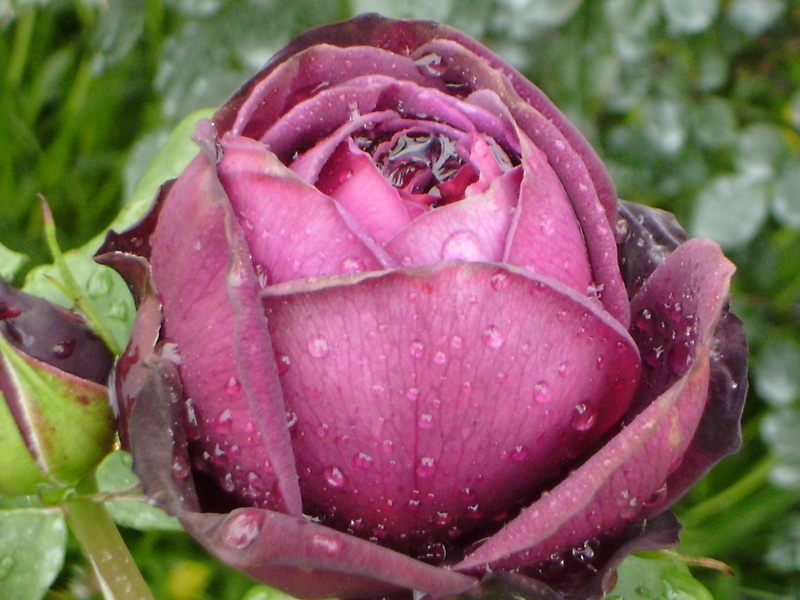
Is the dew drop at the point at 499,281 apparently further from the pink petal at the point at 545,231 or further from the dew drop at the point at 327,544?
the dew drop at the point at 327,544

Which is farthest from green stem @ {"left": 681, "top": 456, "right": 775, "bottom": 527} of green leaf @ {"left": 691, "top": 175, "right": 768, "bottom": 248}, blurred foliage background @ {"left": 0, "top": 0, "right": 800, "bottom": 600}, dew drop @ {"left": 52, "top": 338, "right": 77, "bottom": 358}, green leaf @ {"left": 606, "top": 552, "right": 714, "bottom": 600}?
dew drop @ {"left": 52, "top": 338, "right": 77, "bottom": 358}

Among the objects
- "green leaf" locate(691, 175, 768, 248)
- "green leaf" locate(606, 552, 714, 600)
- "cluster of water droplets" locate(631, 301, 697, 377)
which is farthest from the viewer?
"green leaf" locate(691, 175, 768, 248)

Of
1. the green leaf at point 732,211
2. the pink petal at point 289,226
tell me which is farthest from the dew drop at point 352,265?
the green leaf at point 732,211

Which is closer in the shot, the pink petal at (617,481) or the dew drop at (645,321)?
the pink petal at (617,481)

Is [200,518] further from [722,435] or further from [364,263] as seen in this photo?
[722,435]

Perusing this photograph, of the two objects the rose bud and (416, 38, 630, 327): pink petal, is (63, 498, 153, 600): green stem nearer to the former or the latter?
the rose bud

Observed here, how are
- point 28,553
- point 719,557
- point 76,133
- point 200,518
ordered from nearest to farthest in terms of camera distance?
point 200,518 < point 28,553 < point 719,557 < point 76,133

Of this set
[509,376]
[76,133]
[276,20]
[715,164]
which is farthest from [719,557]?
[76,133]

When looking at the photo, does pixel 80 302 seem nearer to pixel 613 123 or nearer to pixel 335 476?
pixel 335 476
